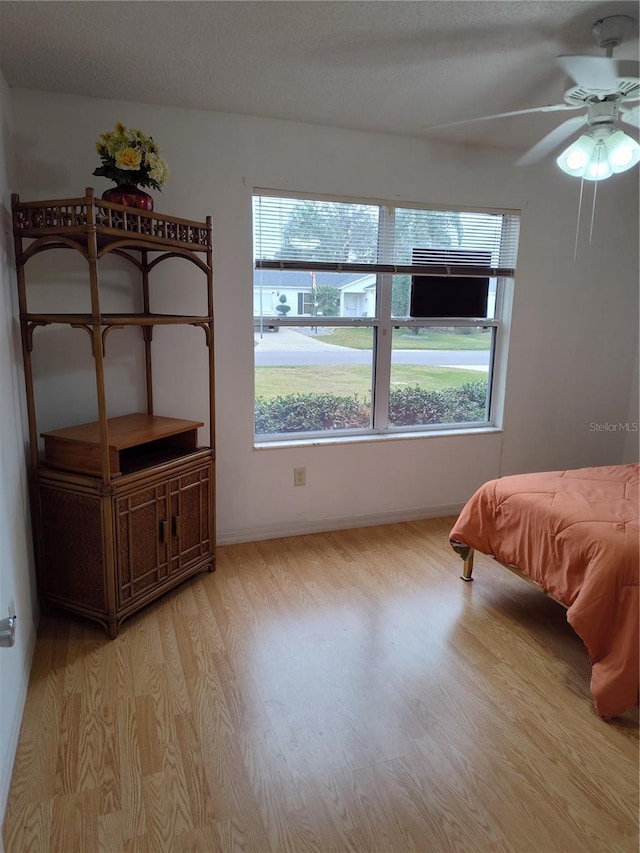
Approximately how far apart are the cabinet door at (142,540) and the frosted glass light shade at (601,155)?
7.36ft

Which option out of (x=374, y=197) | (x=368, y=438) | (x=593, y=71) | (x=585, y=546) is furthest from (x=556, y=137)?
(x=368, y=438)

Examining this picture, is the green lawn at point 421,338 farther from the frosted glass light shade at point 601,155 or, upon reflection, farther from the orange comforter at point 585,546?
the frosted glass light shade at point 601,155

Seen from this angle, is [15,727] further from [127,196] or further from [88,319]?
[127,196]

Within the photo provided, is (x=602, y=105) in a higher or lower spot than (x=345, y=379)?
higher

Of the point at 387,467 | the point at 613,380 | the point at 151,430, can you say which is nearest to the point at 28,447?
the point at 151,430

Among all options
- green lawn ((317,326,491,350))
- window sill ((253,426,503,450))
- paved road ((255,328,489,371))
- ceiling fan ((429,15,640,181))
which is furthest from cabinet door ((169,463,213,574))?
ceiling fan ((429,15,640,181))

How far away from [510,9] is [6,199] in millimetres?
1999

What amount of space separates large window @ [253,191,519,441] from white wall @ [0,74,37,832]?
1.29 metres

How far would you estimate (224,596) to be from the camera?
275cm

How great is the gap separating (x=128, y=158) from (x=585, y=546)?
243 centimetres

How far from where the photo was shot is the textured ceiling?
190cm

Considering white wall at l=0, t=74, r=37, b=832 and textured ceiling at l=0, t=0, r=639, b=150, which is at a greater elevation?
textured ceiling at l=0, t=0, r=639, b=150

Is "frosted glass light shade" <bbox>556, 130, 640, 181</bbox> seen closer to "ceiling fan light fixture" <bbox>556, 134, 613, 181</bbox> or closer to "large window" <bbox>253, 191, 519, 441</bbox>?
"ceiling fan light fixture" <bbox>556, 134, 613, 181</bbox>

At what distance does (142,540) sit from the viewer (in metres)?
2.47
